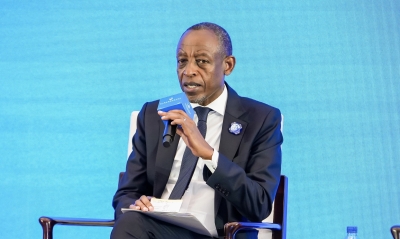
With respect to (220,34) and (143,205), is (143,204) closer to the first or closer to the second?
(143,205)

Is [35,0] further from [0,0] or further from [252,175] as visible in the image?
[252,175]

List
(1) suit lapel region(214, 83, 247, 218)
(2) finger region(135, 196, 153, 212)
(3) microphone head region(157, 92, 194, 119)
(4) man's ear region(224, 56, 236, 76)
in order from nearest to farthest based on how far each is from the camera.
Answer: (3) microphone head region(157, 92, 194, 119) < (2) finger region(135, 196, 153, 212) < (1) suit lapel region(214, 83, 247, 218) < (4) man's ear region(224, 56, 236, 76)

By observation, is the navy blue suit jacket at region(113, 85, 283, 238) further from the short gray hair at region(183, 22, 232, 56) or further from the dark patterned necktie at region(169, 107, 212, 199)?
the short gray hair at region(183, 22, 232, 56)

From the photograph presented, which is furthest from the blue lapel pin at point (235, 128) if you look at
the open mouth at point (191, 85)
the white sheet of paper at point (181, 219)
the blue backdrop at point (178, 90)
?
the blue backdrop at point (178, 90)

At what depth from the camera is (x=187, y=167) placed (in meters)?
3.03

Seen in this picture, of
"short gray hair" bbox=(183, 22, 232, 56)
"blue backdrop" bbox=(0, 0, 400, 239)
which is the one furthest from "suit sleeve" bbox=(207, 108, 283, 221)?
"blue backdrop" bbox=(0, 0, 400, 239)

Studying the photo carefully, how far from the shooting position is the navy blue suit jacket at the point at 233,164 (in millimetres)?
2807

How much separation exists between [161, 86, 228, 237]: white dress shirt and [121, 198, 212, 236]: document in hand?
0.13 m

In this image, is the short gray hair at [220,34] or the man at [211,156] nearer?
the man at [211,156]

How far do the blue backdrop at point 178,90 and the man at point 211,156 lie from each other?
0.71 m

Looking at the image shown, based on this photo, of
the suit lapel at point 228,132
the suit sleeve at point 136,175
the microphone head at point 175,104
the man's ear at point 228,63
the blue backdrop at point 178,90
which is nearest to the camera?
the microphone head at point 175,104

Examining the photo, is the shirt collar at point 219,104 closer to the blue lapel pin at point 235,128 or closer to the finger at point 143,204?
the blue lapel pin at point 235,128

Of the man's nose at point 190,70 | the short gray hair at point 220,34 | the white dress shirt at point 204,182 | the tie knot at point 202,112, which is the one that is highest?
the short gray hair at point 220,34

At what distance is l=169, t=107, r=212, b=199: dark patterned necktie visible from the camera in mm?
2969
